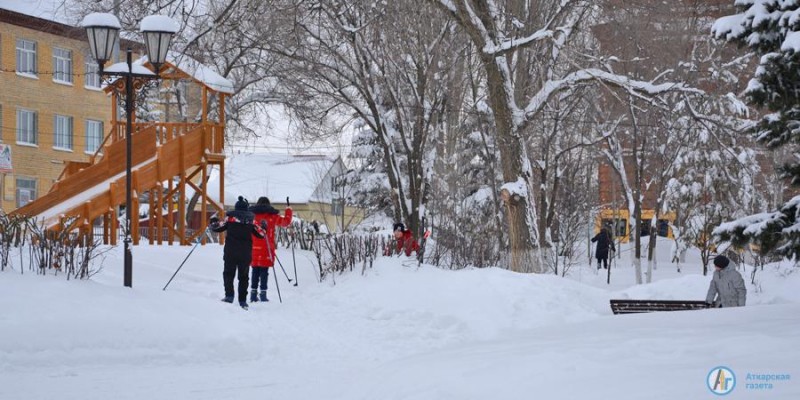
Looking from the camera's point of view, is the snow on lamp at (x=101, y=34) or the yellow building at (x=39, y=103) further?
the yellow building at (x=39, y=103)

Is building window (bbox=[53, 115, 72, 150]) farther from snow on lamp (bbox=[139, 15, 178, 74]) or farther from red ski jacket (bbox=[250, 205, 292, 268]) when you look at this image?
snow on lamp (bbox=[139, 15, 178, 74])

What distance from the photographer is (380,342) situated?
13.2 meters

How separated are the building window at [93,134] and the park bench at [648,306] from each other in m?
38.7

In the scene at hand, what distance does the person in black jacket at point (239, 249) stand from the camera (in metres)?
14.9

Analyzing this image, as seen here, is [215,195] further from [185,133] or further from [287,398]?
[287,398]

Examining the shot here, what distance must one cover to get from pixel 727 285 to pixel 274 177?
5596 centimetres

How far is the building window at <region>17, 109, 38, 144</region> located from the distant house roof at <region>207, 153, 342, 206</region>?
56.7 ft

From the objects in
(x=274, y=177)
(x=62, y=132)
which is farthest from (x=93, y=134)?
(x=274, y=177)

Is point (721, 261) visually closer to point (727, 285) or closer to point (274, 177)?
point (727, 285)

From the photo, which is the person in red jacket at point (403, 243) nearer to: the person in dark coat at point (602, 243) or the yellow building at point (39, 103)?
the person in dark coat at point (602, 243)

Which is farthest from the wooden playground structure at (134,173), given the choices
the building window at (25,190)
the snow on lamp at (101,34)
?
the building window at (25,190)

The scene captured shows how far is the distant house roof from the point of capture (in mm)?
66438

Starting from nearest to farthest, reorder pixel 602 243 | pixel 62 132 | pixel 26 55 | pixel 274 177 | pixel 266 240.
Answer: pixel 266 240, pixel 602 243, pixel 26 55, pixel 62 132, pixel 274 177

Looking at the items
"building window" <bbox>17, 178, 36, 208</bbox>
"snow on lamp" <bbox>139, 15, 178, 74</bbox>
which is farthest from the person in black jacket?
"building window" <bbox>17, 178, 36, 208</bbox>
